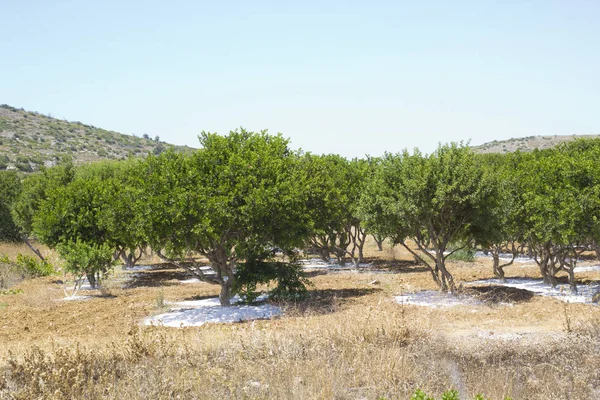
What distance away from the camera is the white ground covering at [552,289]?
1977cm

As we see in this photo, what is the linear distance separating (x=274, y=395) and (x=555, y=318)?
11.0 meters

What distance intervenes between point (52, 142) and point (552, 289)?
8944 centimetres

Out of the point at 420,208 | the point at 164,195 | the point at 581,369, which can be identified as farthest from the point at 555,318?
the point at 164,195

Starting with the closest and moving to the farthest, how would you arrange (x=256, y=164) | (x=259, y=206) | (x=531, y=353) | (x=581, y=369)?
(x=581, y=369), (x=531, y=353), (x=259, y=206), (x=256, y=164)

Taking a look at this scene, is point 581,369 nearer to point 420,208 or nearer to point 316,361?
point 316,361

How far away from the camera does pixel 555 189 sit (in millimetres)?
20047

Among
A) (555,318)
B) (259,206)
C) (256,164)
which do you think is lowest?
(555,318)

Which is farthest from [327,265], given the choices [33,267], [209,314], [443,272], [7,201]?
[7,201]

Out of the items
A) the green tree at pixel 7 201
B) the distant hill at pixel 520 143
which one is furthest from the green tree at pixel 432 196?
the distant hill at pixel 520 143

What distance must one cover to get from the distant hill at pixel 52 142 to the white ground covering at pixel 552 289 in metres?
59.8

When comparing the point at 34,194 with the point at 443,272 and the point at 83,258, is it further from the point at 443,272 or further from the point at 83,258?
the point at 443,272

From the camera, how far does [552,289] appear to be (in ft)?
74.1

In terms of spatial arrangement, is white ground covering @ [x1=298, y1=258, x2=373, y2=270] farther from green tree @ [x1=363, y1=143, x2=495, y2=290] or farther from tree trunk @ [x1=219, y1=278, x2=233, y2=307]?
tree trunk @ [x1=219, y1=278, x2=233, y2=307]

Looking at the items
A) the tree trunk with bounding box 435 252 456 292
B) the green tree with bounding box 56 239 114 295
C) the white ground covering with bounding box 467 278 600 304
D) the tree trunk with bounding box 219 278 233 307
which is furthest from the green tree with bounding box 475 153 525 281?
the green tree with bounding box 56 239 114 295
